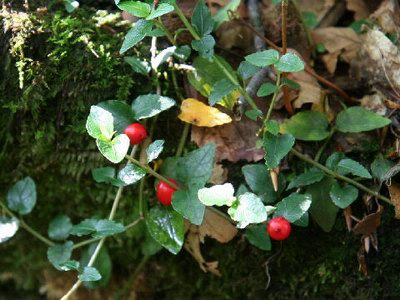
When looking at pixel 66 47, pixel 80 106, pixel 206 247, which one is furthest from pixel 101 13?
pixel 206 247

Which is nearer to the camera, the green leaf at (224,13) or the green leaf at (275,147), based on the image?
the green leaf at (275,147)

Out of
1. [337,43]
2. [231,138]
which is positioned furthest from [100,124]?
[337,43]

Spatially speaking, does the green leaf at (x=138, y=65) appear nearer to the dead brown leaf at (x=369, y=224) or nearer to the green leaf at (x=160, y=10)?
the green leaf at (x=160, y=10)

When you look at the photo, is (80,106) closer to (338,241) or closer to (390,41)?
(338,241)

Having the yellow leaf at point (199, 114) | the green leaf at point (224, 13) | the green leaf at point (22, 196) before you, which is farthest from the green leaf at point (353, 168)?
the green leaf at point (22, 196)

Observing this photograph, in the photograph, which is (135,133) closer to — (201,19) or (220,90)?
(220,90)

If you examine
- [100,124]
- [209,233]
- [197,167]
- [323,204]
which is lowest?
[209,233]

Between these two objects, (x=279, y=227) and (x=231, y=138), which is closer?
(x=279, y=227)
